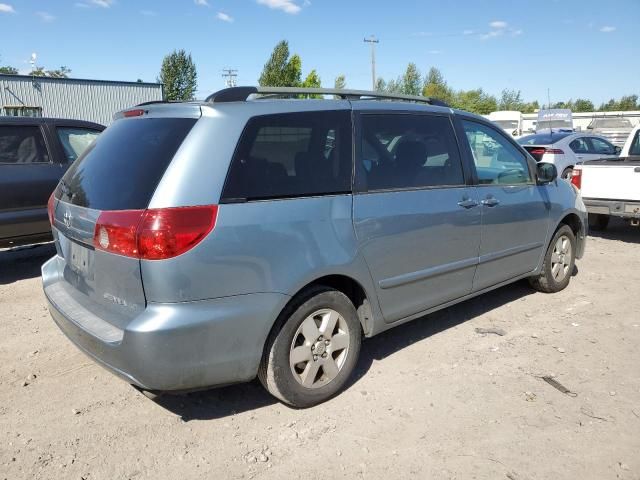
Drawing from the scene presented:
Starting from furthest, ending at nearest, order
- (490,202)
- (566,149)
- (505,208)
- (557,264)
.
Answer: (566,149)
(557,264)
(505,208)
(490,202)

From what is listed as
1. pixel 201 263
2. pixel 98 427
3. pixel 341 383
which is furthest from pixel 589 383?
pixel 98 427

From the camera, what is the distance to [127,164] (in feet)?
9.06

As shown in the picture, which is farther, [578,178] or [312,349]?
[578,178]

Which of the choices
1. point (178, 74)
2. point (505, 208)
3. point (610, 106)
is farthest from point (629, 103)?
point (505, 208)

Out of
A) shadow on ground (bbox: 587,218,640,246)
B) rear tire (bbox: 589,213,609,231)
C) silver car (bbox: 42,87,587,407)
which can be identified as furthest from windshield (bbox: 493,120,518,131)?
silver car (bbox: 42,87,587,407)

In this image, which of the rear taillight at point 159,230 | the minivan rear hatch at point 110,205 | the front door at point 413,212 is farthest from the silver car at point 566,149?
the rear taillight at point 159,230

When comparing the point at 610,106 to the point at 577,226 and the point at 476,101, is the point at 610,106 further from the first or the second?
the point at 577,226

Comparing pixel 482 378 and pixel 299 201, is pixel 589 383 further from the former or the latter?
pixel 299 201

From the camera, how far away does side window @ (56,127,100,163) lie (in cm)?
621

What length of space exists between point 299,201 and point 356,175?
51 cm

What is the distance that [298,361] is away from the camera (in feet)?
9.86

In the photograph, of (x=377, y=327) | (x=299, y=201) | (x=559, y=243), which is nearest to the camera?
(x=299, y=201)

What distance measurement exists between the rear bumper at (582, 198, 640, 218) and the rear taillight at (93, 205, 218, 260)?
22.4 ft

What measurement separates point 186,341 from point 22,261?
5.20 m
